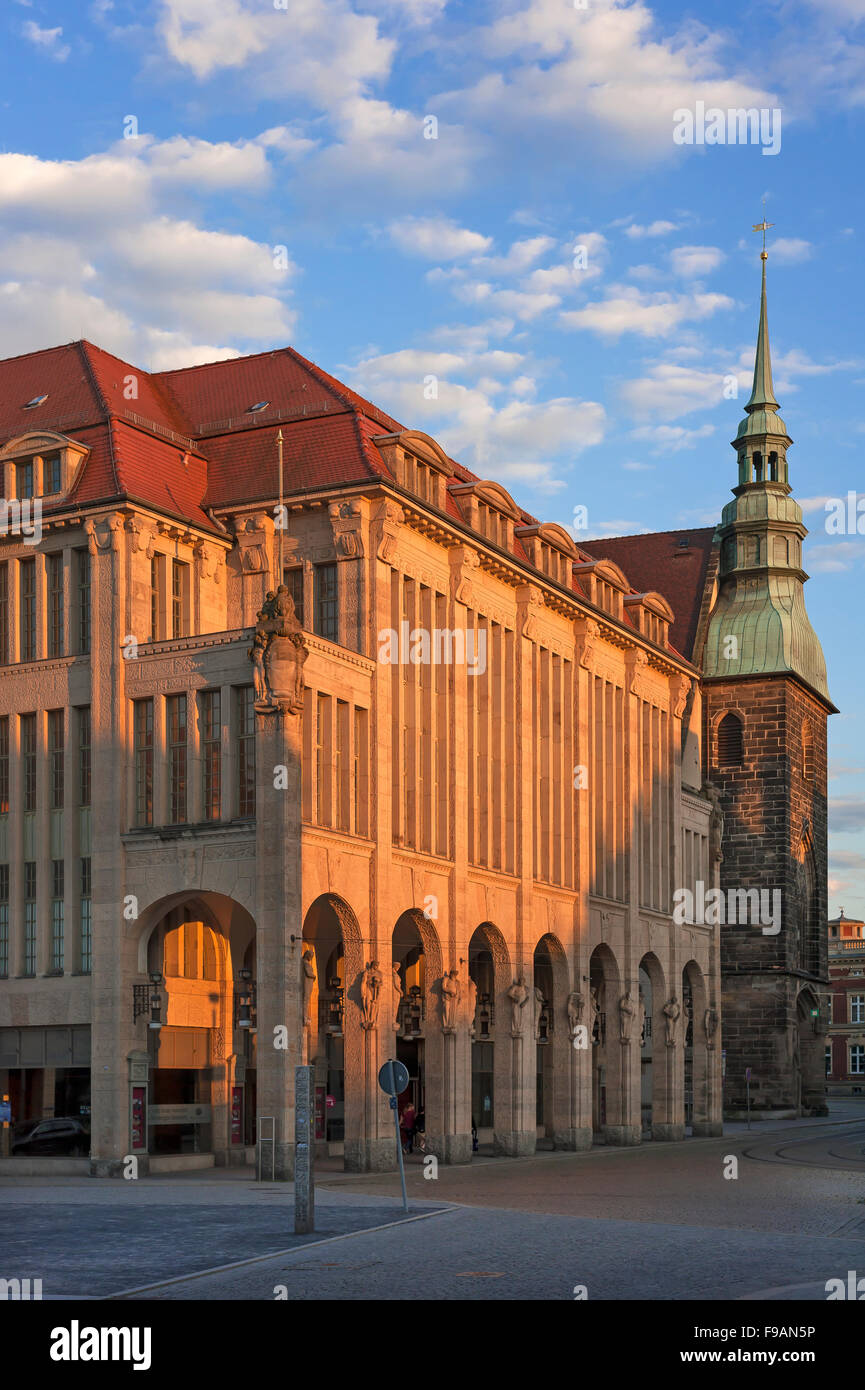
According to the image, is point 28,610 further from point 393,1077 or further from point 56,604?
point 393,1077

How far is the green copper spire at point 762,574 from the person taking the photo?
94.7 meters

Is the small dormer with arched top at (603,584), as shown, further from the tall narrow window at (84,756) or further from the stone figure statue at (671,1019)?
the tall narrow window at (84,756)

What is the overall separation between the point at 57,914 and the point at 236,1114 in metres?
7.03

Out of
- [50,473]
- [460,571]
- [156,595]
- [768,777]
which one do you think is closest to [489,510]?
[460,571]

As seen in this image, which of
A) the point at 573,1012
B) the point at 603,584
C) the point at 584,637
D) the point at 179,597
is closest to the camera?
the point at 179,597

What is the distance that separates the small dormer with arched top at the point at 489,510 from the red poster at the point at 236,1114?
17.4 meters


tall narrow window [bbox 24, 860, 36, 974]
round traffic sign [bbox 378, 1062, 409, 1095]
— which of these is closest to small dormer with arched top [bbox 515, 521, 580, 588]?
tall narrow window [bbox 24, 860, 36, 974]

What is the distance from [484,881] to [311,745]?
11.1m

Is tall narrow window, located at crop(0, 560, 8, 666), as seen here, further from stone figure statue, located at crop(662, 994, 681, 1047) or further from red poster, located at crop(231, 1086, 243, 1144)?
stone figure statue, located at crop(662, 994, 681, 1047)

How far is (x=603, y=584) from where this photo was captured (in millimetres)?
64438

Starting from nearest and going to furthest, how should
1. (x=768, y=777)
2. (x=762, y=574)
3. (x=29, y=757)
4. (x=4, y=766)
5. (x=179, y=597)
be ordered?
(x=29, y=757) < (x=4, y=766) < (x=179, y=597) < (x=768, y=777) < (x=762, y=574)

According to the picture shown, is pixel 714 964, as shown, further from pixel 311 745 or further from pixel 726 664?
pixel 311 745

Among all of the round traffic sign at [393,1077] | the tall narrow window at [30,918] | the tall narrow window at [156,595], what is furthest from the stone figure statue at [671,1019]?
the round traffic sign at [393,1077]
